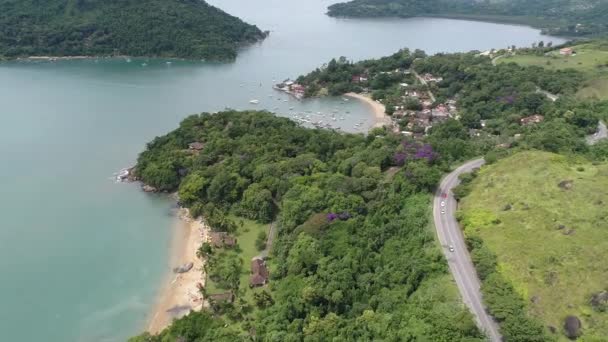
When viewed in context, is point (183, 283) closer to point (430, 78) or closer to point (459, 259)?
point (459, 259)

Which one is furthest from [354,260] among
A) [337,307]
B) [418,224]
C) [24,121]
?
[24,121]

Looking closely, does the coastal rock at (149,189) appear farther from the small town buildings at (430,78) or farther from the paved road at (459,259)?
the small town buildings at (430,78)

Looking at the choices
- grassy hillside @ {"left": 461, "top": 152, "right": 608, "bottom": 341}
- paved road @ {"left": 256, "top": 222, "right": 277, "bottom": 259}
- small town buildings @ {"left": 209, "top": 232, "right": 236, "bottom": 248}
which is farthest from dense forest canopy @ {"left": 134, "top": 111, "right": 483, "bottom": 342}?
grassy hillside @ {"left": 461, "top": 152, "right": 608, "bottom": 341}

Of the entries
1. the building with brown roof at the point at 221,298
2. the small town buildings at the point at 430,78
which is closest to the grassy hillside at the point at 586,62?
the small town buildings at the point at 430,78

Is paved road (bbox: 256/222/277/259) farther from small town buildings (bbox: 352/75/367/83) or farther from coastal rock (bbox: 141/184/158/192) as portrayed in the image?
small town buildings (bbox: 352/75/367/83)

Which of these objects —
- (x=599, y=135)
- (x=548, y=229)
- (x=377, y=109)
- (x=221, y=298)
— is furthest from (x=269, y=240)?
(x=377, y=109)

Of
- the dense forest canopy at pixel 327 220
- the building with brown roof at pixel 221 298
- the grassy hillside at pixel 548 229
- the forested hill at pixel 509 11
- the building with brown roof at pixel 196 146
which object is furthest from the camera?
the forested hill at pixel 509 11
